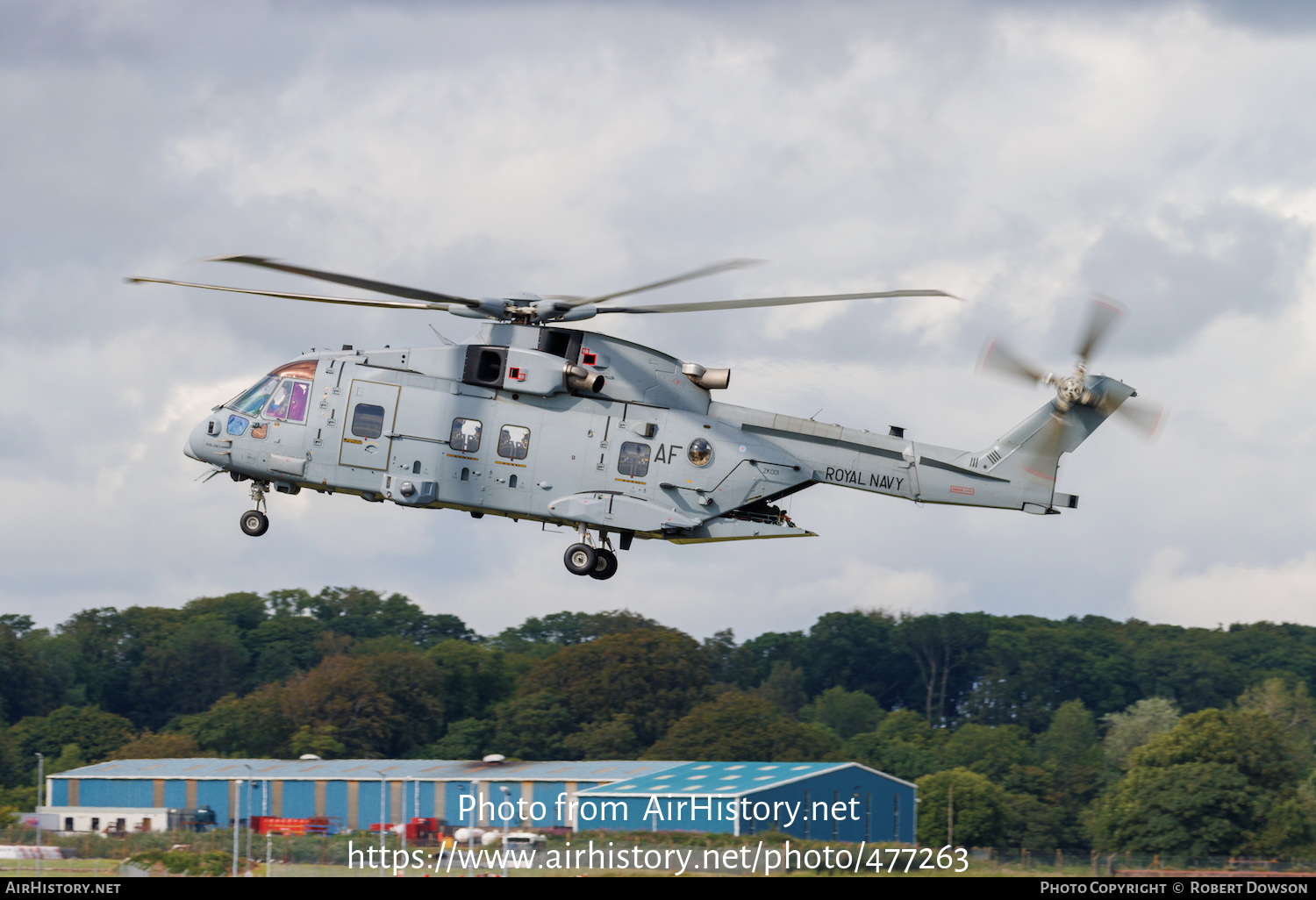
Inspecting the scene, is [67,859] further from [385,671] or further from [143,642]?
[143,642]

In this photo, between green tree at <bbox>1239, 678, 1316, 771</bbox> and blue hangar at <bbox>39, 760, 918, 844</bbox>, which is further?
green tree at <bbox>1239, 678, 1316, 771</bbox>

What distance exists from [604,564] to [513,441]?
3.71 meters

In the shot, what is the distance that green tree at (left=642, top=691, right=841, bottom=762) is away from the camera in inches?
3856

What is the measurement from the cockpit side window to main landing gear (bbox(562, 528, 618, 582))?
8.35 m

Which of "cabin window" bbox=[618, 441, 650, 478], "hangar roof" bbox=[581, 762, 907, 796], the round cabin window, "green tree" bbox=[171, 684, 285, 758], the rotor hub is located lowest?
"green tree" bbox=[171, 684, 285, 758]

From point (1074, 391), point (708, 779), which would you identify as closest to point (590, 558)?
point (1074, 391)

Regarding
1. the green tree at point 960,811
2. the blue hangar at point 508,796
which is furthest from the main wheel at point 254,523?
the green tree at point 960,811

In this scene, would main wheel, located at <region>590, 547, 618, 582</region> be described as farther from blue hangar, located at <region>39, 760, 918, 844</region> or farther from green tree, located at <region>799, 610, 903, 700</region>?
green tree, located at <region>799, 610, 903, 700</region>

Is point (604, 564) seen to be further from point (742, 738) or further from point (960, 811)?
point (742, 738)

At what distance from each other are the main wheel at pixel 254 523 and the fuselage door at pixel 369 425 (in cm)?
332

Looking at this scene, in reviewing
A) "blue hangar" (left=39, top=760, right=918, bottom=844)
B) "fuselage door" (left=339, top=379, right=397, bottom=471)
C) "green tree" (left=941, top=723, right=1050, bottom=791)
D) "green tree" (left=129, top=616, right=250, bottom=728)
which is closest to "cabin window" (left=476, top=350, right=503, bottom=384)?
"fuselage door" (left=339, top=379, right=397, bottom=471)

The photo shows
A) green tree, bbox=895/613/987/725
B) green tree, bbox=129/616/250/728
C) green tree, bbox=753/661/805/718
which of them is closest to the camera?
green tree, bbox=129/616/250/728
